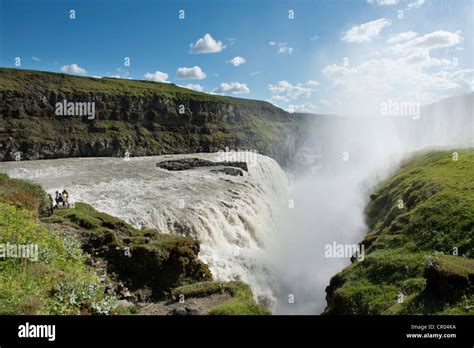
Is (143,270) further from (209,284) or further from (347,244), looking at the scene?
(347,244)

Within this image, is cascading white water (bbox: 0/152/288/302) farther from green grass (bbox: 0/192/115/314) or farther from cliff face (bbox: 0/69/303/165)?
cliff face (bbox: 0/69/303/165)

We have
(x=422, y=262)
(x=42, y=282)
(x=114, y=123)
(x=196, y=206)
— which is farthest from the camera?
(x=114, y=123)

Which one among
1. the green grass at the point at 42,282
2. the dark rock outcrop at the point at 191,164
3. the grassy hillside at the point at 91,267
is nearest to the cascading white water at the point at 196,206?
the grassy hillside at the point at 91,267

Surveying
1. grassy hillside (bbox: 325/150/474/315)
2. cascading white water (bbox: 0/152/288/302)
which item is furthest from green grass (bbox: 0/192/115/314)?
cascading white water (bbox: 0/152/288/302)

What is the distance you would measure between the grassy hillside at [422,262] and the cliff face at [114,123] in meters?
75.6


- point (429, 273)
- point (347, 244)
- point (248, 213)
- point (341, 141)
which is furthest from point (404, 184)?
point (341, 141)

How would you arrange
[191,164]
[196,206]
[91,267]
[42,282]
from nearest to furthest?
[42,282]
[91,267]
[196,206]
[191,164]

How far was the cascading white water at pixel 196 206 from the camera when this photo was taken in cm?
3241

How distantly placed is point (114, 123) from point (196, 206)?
69.3 meters

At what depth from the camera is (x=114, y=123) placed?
328 ft

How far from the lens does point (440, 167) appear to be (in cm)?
3366

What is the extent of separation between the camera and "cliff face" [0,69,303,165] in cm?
8125

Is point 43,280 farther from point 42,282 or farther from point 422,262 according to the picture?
point 422,262

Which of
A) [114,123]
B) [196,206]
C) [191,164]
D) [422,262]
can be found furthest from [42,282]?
[114,123]
